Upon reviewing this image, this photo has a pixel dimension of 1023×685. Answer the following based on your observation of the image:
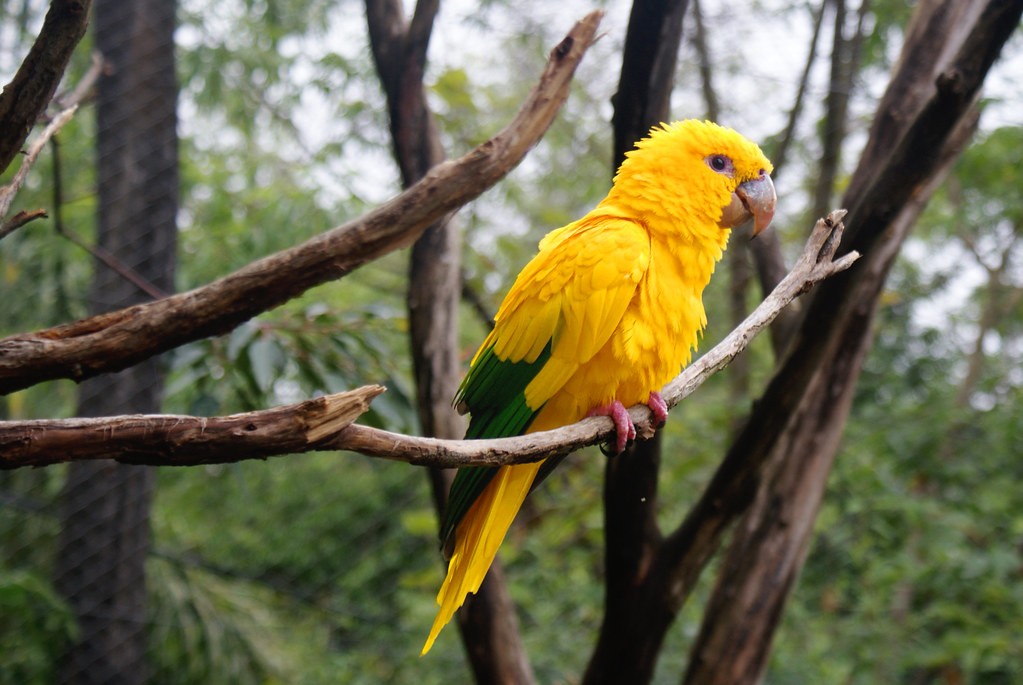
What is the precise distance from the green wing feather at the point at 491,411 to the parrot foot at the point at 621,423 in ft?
0.50

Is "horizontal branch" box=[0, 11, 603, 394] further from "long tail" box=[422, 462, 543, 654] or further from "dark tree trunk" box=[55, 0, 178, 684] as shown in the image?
"dark tree trunk" box=[55, 0, 178, 684]

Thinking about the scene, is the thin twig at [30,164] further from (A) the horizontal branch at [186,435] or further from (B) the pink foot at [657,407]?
(B) the pink foot at [657,407]

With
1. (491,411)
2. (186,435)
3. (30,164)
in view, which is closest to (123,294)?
(30,164)

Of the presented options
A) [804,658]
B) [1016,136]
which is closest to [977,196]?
[1016,136]

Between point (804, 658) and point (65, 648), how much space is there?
2.76 meters

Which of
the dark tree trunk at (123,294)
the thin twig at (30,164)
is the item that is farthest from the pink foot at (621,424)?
the dark tree trunk at (123,294)

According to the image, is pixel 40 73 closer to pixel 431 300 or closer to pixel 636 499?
pixel 431 300

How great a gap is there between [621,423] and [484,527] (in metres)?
0.35

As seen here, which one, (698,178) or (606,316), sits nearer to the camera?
(606,316)

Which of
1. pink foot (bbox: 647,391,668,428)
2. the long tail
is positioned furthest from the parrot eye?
the long tail

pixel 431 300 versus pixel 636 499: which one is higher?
pixel 431 300

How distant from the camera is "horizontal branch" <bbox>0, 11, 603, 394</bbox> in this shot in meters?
1.43

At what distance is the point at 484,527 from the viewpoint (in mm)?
1646

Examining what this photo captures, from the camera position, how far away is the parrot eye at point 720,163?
5.80 feet
